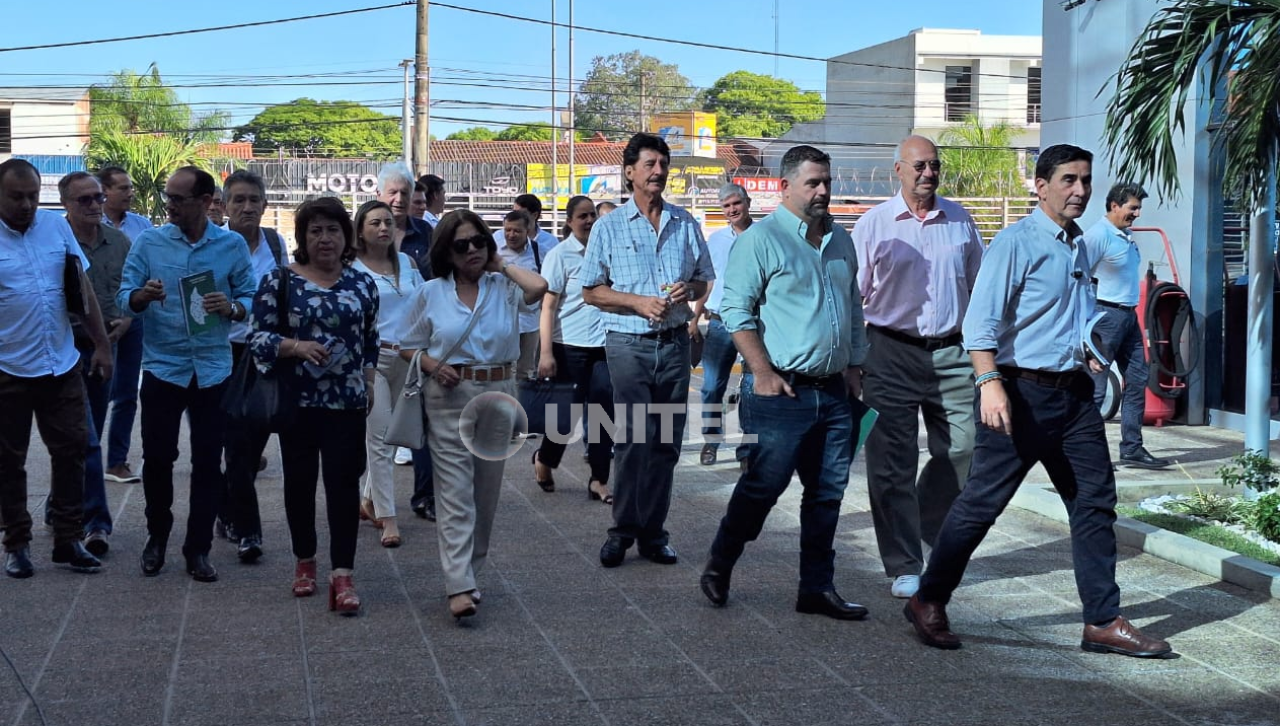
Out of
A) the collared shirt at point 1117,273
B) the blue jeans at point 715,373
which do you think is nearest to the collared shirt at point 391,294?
the blue jeans at point 715,373

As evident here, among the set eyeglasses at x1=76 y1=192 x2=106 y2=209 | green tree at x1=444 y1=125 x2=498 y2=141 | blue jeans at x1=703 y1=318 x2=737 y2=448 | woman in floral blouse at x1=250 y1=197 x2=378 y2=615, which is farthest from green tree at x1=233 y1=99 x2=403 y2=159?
woman in floral blouse at x1=250 y1=197 x2=378 y2=615

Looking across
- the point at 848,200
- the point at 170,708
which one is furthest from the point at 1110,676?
the point at 848,200

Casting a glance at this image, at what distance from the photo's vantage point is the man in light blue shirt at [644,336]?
7.32 meters

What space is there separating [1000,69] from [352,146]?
48.8 m

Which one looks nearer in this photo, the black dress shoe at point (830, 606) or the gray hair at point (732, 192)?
the black dress shoe at point (830, 606)

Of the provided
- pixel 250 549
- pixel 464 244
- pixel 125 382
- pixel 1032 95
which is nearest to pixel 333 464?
pixel 464 244

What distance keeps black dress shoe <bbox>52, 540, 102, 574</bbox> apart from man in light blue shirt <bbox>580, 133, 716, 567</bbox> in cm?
242

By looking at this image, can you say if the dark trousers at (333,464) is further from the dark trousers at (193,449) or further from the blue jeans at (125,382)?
the blue jeans at (125,382)

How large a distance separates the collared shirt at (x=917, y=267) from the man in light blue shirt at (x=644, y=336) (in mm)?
1006

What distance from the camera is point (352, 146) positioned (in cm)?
10188

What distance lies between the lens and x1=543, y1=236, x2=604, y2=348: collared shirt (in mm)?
9234

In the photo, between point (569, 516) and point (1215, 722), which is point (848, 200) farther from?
point (1215, 722)

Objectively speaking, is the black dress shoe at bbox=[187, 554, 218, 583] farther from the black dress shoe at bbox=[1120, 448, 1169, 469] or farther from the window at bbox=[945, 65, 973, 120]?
the window at bbox=[945, 65, 973, 120]

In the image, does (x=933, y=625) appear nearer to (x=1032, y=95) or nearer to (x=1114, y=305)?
(x=1114, y=305)
